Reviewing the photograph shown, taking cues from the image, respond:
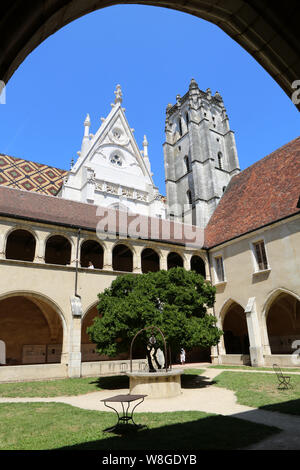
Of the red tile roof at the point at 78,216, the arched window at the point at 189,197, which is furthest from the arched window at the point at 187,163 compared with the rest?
the red tile roof at the point at 78,216

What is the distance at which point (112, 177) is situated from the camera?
90.3ft

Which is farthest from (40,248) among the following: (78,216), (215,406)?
(215,406)

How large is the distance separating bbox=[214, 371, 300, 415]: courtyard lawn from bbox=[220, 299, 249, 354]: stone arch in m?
9.69

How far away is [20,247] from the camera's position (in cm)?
1936

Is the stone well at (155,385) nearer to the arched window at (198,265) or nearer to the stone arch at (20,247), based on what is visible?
the stone arch at (20,247)

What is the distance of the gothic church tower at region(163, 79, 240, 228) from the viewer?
112 feet

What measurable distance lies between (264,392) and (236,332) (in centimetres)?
1447

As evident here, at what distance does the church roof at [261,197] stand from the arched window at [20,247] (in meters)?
11.5

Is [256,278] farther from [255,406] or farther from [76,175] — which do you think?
[76,175]

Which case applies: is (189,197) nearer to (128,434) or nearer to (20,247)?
(20,247)

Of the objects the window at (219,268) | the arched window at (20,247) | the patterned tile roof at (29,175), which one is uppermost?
the patterned tile roof at (29,175)

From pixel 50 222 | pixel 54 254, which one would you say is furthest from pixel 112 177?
pixel 50 222

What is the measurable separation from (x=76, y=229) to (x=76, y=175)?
10.8 m

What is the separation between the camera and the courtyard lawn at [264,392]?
23.9ft
